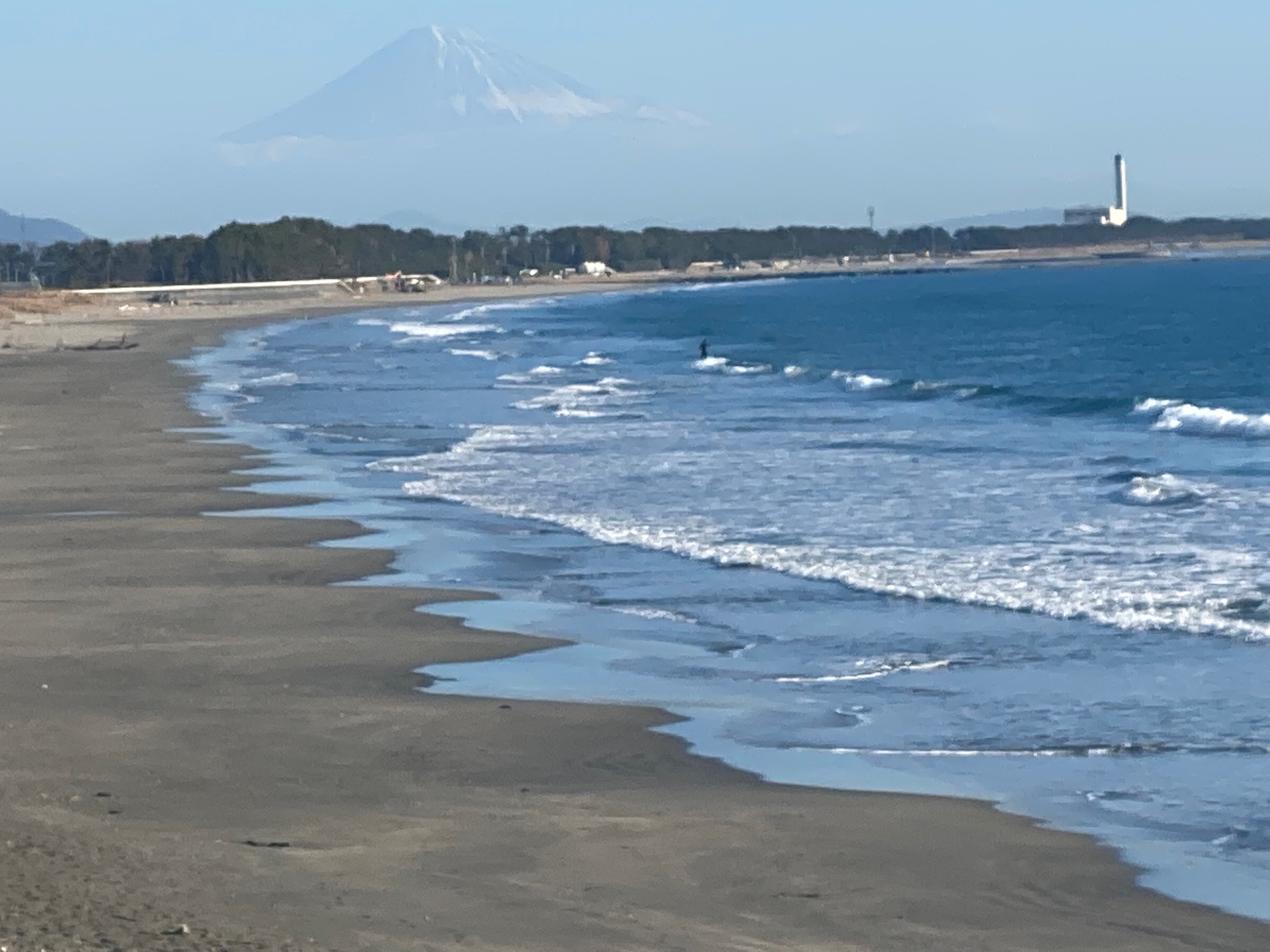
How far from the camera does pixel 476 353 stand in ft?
227

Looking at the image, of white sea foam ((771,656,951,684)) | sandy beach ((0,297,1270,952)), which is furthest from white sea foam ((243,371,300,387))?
white sea foam ((771,656,951,684))

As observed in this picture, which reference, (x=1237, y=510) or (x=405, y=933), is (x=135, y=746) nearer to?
(x=405, y=933)

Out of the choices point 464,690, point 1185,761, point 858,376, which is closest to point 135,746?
point 464,690

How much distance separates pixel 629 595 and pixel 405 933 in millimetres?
9814

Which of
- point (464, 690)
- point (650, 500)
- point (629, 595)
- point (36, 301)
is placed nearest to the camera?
point (464, 690)

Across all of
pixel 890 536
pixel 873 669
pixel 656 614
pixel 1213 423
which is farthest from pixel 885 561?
pixel 1213 423

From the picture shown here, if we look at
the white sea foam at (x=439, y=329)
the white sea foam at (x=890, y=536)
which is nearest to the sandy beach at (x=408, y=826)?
the white sea foam at (x=890, y=536)

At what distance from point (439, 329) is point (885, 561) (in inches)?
3049

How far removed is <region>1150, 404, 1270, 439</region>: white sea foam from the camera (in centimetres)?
3378

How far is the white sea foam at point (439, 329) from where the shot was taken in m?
87.8

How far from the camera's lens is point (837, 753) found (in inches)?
433

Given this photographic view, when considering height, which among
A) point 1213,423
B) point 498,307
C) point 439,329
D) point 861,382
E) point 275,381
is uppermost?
point 498,307

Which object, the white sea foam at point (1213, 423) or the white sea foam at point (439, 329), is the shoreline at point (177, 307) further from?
the white sea foam at point (1213, 423)

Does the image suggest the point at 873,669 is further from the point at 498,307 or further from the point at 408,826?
the point at 498,307
